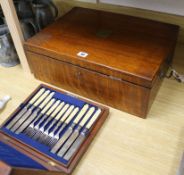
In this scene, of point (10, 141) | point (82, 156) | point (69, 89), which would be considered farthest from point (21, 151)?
point (69, 89)

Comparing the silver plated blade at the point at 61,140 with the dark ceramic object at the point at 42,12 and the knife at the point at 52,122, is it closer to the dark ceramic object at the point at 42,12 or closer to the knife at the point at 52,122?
the knife at the point at 52,122

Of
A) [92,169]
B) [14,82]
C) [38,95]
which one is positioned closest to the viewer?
[92,169]

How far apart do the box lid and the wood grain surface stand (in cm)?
14

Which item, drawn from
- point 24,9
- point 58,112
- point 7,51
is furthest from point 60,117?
point 24,9

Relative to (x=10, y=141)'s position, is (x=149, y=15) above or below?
above

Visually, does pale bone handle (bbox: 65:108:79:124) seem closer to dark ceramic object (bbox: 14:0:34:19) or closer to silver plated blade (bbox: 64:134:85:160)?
silver plated blade (bbox: 64:134:85:160)

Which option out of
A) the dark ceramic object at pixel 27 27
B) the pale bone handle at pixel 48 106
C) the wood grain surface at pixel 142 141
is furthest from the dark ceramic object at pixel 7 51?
the pale bone handle at pixel 48 106

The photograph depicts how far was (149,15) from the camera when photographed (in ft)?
2.90

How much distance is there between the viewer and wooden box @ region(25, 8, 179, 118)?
58 cm

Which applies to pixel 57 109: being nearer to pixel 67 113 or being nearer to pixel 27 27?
pixel 67 113

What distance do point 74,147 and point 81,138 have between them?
0.10ft

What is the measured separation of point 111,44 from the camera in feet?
2.16

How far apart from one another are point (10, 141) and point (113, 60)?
342 mm

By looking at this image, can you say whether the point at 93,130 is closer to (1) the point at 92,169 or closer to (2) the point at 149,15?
(1) the point at 92,169
